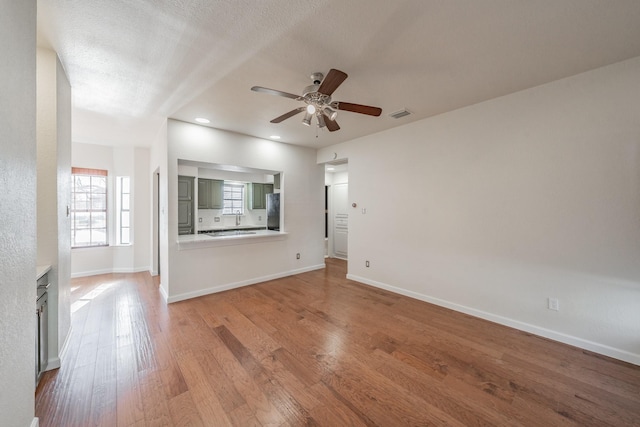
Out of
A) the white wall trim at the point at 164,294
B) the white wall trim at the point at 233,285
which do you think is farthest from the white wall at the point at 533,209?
the white wall trim at the point at 164,294

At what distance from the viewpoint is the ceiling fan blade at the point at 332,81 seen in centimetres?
186

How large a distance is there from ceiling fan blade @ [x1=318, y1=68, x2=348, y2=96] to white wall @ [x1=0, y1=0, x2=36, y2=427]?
5.60ft

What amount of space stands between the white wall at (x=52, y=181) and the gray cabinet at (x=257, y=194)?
384 centimetres

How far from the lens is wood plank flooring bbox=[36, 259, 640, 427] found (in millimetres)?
1646

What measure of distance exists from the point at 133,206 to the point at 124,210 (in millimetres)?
384

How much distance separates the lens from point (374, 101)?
2.98 m

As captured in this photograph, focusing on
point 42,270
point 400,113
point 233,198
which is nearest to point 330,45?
point 400,113

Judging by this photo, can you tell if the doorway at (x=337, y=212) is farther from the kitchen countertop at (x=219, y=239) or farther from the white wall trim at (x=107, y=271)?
the white wall trim at (x=107, y=271)

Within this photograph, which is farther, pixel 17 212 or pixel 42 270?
pixel 42 270

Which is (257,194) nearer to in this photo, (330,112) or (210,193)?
(210,193)

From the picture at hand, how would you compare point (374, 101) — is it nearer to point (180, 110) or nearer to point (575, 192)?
point (575, 192)

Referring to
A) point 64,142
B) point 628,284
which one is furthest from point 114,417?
point 628,284

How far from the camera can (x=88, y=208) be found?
501cm

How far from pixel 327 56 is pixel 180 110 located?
2287 millimetres
